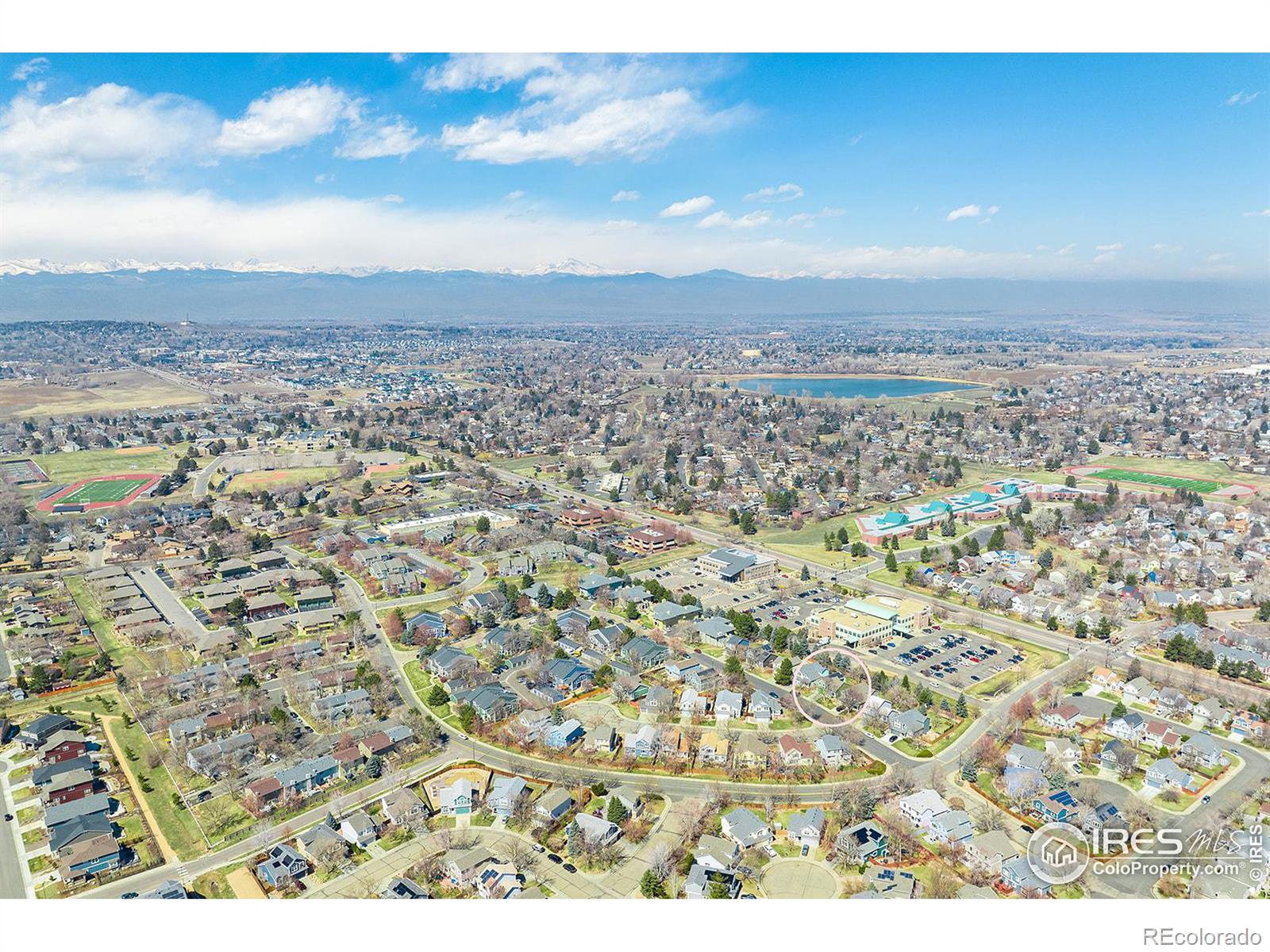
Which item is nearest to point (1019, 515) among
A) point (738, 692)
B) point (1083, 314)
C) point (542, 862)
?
point (738, 692)

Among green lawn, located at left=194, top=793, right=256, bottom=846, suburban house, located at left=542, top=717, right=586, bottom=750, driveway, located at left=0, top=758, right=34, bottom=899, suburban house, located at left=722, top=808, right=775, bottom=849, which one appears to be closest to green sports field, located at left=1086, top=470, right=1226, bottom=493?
suburban house, located at left=722, top=808, right=775, bottom=849

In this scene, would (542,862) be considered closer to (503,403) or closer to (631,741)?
(631,741)

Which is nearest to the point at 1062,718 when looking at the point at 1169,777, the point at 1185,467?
the point at 1169,777

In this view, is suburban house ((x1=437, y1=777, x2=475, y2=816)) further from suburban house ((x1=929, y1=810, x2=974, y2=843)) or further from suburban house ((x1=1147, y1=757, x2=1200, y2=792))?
suburban house ((x1=1147, y1=757, x2=1200, y2=792))

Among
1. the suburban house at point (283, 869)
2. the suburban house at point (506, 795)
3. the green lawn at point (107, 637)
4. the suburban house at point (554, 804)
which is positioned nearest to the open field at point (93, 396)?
the green lawn at point (107, 637)

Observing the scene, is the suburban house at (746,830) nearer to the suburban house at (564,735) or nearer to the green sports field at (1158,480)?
the suburban house at (564,735)

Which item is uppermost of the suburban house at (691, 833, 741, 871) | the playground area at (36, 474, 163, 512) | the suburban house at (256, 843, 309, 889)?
the playground area at (36, 474, 163, 512)

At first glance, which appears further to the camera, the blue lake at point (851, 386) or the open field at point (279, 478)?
the blue lake at point (851, 386)
